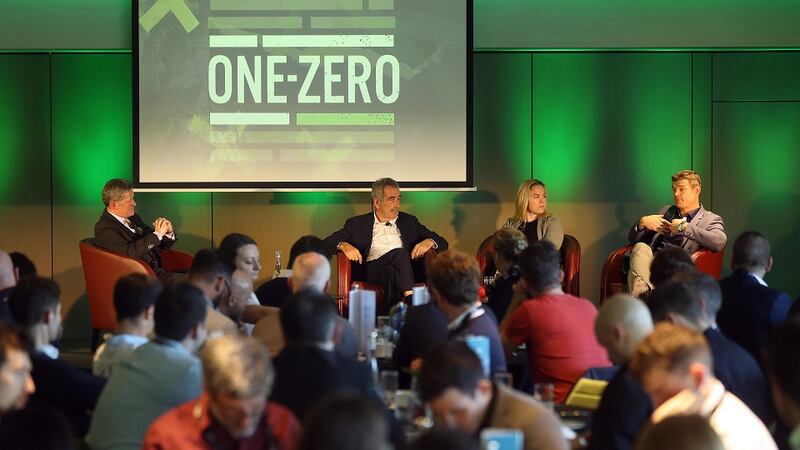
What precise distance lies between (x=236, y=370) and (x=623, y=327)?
4.66ft

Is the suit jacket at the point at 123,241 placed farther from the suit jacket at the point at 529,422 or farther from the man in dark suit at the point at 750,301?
the suit jacket at the point at 529,422

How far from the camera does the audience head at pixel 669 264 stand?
561 cm

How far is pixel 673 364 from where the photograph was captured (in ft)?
10.3

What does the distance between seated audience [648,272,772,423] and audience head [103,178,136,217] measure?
4.96 meters

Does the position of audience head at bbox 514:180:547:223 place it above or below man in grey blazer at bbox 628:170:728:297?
above

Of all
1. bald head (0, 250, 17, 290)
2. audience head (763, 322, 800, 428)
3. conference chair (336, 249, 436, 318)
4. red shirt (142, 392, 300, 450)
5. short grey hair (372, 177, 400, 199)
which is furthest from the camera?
short grey hair (372, 177, 400, 199)

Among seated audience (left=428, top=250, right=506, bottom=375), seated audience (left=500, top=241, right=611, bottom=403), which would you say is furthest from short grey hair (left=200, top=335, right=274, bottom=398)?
seated audience (left=500, top=241, right=611, bottom=403)

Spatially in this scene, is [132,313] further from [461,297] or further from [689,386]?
[689,386]

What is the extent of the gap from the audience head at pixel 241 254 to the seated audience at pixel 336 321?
0.73 metres

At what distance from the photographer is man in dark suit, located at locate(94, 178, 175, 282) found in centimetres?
838

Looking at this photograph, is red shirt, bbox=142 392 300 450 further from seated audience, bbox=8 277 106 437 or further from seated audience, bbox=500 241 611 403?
seated audience, bbox=500 241 611 403

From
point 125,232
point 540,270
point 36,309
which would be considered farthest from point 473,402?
point 125,232

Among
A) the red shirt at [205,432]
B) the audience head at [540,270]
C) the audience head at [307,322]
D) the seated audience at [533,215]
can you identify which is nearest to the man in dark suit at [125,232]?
the seated audience at [533,215]

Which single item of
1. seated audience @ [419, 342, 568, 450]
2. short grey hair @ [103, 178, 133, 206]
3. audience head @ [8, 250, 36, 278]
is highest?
short grey hair @ [103, 178, 133, 206]
